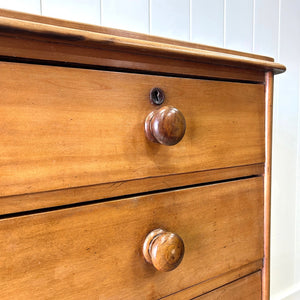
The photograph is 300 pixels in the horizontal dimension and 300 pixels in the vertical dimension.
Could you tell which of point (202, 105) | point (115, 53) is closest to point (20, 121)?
point (115, 53)

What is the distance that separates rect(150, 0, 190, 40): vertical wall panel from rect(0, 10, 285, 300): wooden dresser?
378 millimetres

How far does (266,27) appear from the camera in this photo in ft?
3.64

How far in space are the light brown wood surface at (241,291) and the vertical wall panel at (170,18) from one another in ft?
2.26

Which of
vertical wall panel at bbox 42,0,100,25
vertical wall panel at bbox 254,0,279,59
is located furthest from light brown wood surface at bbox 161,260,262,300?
vertical wall panel at bbox 254,0,279,59

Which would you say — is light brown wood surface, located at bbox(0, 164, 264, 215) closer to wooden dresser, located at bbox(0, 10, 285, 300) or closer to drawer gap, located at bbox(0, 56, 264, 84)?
wooden dresser, located at bbox(0, 10, 285, 300)

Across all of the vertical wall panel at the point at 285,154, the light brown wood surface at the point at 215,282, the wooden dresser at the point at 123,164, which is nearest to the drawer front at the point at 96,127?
the wooden dresser at the point at 123,164

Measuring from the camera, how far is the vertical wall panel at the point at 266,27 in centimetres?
109

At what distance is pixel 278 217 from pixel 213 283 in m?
0.79

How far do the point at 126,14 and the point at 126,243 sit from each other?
0.65 meters

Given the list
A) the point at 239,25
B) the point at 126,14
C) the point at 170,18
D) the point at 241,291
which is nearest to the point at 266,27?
the point at 239,25

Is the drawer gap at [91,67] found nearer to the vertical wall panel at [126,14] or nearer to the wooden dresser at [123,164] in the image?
the wooden dresser at [123,164]

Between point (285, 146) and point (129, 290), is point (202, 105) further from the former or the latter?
point (285, 146)

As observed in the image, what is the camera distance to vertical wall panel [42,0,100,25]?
72cm

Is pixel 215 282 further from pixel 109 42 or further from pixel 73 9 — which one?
pixel 73 9
